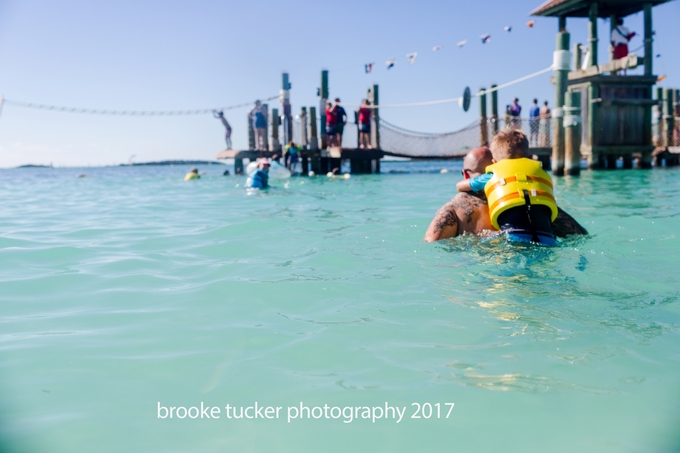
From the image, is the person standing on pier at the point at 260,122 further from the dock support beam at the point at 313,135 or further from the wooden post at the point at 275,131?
the dock support beam at the point at 313,135

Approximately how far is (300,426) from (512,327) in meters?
1.24

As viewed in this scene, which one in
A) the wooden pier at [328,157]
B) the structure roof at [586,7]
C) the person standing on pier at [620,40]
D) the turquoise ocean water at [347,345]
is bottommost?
the turquoise ocean water at [347,345]

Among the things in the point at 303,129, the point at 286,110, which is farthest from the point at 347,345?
the point at 286,110

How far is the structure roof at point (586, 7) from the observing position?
15594mm

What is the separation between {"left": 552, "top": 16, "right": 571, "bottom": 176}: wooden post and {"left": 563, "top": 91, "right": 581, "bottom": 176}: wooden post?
0.16 meters

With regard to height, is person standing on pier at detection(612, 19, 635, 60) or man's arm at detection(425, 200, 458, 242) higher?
person standing on pier at detection(612, 19, 635, 60)

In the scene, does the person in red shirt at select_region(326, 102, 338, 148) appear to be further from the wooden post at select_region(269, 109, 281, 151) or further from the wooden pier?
the wooden post at select_region(269, 109, 281, 151)

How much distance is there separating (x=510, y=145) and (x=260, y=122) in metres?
17.0

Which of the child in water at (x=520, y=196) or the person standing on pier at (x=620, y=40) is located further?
the person standing on pier at (x=620, y=40)

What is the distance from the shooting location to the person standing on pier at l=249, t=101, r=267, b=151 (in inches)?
810

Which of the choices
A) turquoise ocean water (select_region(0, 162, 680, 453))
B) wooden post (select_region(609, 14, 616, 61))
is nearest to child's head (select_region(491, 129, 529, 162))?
turquoise ocean water (select_region(0, 162, 680, 453))

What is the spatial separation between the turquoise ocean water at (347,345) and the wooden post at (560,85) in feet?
26.7

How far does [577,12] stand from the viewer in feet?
54.5

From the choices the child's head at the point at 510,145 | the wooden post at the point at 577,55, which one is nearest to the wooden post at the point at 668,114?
the wooden post at the point at 577,55
